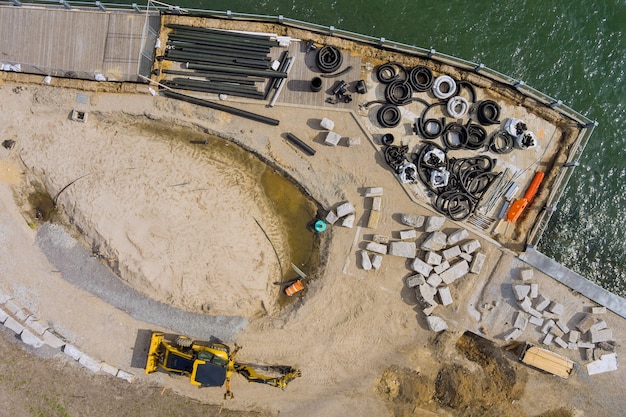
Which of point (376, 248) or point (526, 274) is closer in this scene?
point (376, 248)

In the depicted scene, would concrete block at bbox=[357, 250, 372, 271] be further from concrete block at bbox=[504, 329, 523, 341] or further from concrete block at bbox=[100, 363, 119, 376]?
concrete block at bbox=[100, 363, 119, 376]

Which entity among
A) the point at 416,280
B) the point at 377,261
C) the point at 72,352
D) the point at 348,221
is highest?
the point at 348,221

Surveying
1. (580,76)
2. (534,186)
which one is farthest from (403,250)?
(580,76)

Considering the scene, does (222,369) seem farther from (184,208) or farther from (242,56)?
(242,56)

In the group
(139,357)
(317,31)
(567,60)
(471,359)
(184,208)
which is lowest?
(139,357)

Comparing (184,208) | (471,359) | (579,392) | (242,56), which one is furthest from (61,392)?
(579,392)

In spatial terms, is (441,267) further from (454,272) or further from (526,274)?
(526,274)
